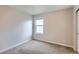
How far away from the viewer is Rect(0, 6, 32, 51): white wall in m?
2.53

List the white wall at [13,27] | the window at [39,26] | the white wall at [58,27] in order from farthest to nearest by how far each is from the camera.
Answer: the white wall at [13,27], the window at [39,26], the white wall at [58,27]

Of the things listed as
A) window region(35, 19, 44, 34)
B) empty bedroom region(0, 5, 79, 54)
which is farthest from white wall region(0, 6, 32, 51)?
window region(35, 19, 44, 34)

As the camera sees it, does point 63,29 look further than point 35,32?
No

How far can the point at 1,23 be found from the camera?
267 cm

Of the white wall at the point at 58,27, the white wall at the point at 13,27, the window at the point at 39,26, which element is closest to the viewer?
the white wall at the point at 58,27

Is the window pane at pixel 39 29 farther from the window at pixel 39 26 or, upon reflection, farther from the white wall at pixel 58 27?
the white wall at pixel 58 27

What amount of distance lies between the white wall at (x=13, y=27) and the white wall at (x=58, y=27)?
31cm

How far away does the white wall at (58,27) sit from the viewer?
6.95 feet

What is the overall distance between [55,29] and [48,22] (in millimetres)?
290

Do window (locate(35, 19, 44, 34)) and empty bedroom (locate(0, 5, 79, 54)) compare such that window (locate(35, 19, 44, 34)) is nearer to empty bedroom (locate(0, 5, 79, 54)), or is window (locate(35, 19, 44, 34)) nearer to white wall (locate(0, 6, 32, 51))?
empty bedroom (locate(0, 5, 79, 54))

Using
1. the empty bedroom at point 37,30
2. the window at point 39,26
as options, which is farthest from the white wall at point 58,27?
the window at point 39,26

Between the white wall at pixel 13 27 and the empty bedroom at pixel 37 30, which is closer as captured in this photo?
the empty bedroom at pixel 37 30
